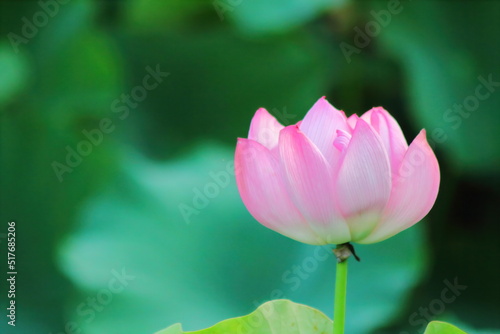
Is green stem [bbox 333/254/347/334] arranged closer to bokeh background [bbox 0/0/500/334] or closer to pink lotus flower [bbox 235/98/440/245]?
pink lotus flower [bbox 235/98/440/245]

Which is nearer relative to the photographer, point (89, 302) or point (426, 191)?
point (426, 191)

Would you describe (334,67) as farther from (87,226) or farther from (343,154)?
(343,154)

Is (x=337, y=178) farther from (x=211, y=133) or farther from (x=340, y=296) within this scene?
(x=211, y=133)

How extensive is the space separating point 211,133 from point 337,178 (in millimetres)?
708

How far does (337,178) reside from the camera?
41 cm

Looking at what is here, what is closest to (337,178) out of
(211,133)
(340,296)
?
(340,296)

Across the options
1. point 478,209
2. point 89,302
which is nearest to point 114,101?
point 89,302

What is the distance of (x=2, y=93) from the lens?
1072 millimetres

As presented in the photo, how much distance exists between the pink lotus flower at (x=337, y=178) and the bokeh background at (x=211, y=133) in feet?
1.57

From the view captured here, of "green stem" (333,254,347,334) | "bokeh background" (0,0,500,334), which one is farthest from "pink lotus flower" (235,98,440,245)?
"bokeh background" (0,0,500,334)

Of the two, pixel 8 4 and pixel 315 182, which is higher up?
pixel 8 4

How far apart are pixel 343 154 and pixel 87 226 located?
61cm

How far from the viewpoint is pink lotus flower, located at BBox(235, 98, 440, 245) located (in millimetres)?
410

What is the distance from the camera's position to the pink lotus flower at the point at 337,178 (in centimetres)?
41
